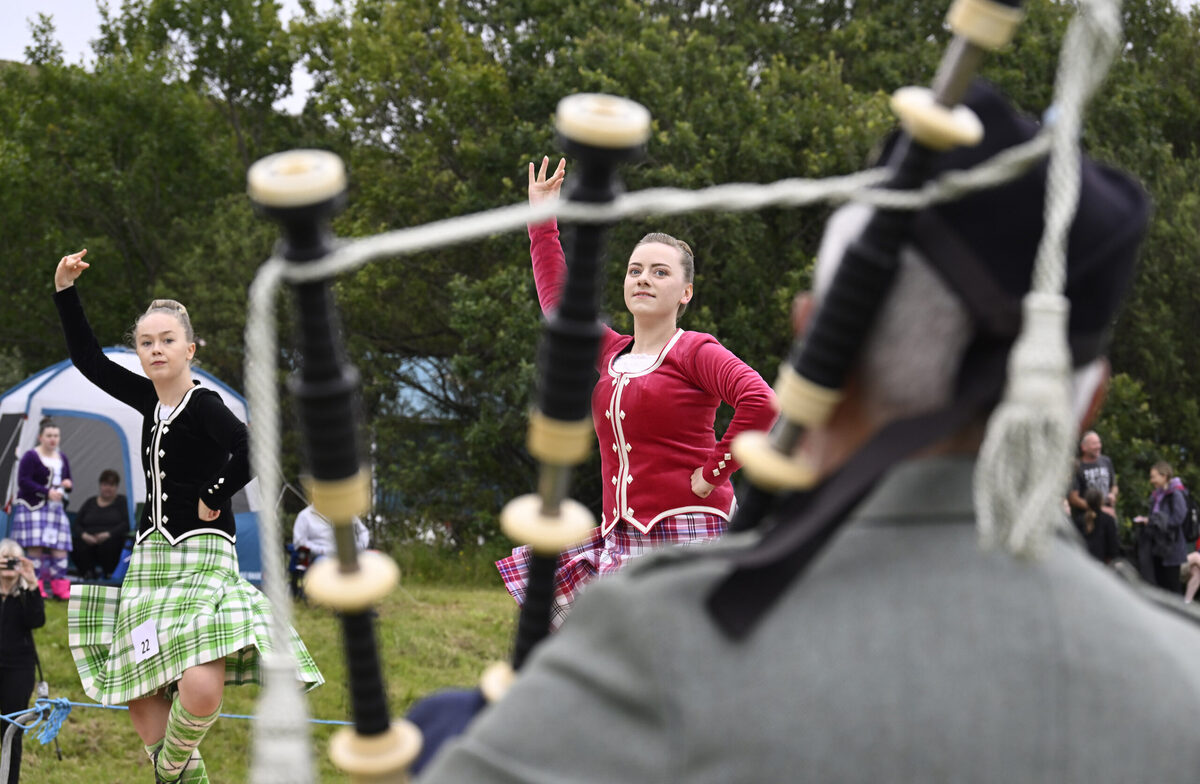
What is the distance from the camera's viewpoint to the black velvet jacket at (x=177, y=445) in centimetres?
446

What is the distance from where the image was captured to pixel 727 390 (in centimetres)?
441

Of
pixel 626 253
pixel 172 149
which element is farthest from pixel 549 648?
pixel 172 149

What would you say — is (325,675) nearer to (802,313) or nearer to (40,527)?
(40,527)

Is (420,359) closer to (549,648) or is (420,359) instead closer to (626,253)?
(626,253)

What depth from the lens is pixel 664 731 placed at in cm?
98

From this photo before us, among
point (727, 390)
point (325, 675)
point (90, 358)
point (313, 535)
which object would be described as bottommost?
point (313, 535)

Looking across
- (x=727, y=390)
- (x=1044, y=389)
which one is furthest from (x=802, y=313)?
(x=727, y=390)

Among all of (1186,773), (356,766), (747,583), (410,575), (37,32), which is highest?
(747,583)

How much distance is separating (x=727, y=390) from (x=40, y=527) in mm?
8680

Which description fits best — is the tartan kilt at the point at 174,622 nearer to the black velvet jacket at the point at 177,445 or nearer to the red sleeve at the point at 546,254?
the black velvet jacket at the point at 177,445

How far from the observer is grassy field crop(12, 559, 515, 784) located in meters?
6.05

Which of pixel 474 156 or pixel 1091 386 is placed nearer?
pixel 1091 386

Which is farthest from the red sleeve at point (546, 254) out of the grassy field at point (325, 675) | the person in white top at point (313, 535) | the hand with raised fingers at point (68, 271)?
the person in white top at point (313, 535)

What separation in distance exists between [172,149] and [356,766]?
21668mm
